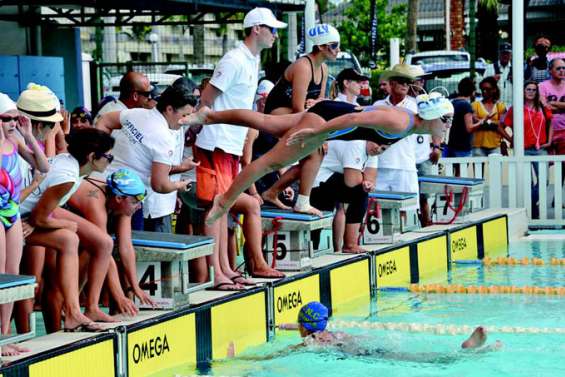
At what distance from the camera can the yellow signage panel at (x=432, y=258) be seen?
11375 mm

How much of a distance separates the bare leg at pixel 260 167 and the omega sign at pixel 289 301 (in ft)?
3.41

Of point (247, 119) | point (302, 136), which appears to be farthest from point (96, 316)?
point (302, 136)

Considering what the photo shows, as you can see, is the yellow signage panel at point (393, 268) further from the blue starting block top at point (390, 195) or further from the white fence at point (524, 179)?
the white fence at point (524, 179)

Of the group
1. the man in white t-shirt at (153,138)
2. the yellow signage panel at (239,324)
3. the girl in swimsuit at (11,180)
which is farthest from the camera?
the yellow signage panel at (239,324)

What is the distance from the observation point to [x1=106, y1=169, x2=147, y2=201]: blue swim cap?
7016 millimetres

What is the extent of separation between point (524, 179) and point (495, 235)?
4.14ft

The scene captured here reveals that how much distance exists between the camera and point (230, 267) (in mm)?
8734

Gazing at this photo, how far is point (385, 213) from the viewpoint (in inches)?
431

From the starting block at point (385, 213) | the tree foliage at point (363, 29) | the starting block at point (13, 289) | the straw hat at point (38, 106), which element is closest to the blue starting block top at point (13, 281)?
the starting block at point (13, 289)

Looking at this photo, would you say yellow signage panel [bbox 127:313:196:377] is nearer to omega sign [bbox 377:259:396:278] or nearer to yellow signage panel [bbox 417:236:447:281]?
omega sign [bbox 377:259:396:278]

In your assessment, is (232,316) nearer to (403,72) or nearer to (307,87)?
(307,87)

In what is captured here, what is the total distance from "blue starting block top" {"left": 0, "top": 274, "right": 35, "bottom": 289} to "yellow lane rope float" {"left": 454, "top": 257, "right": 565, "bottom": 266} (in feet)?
23.1

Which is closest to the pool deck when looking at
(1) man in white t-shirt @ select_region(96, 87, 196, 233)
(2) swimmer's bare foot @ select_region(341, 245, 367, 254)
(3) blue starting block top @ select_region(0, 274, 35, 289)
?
(2) swimmer's bare foot @ select_region(341, 245, 367, 254)

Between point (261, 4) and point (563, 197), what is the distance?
512cm
